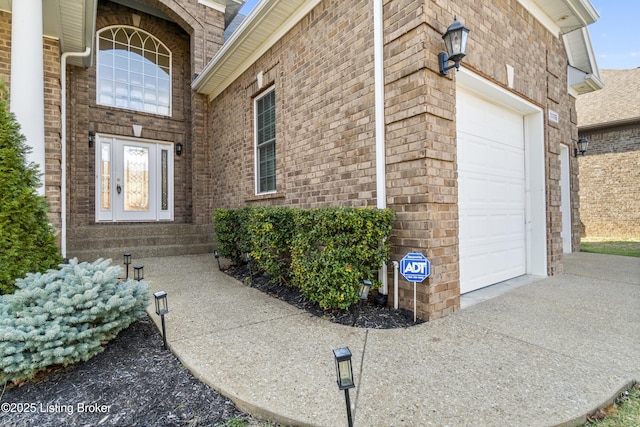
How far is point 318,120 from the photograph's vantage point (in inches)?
180

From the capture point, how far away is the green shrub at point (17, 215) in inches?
121

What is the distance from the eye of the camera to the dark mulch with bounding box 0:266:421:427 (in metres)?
1.87

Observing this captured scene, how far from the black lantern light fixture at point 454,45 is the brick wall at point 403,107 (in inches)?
4.0

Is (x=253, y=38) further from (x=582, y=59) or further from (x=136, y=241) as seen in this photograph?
(x=582, y=59)

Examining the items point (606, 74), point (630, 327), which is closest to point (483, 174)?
point (630, 327)

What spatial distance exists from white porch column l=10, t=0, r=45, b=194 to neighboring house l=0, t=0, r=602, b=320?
0.06 ft

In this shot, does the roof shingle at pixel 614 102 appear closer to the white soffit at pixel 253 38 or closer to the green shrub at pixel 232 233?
the white soffit at pixel 253 38

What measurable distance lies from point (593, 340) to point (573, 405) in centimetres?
125

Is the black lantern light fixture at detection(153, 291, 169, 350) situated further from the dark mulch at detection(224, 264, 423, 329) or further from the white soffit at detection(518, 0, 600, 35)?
the white soffit at detection(518, 0, 600, 35)

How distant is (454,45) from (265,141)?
150 inches

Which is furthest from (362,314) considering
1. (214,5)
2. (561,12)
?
(214,5)

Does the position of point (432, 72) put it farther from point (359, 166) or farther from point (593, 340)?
point (593, 340)

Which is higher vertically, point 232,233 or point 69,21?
point 69,21

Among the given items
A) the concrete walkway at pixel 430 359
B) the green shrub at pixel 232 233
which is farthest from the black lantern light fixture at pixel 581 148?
the green shrub at pixel 232 233
